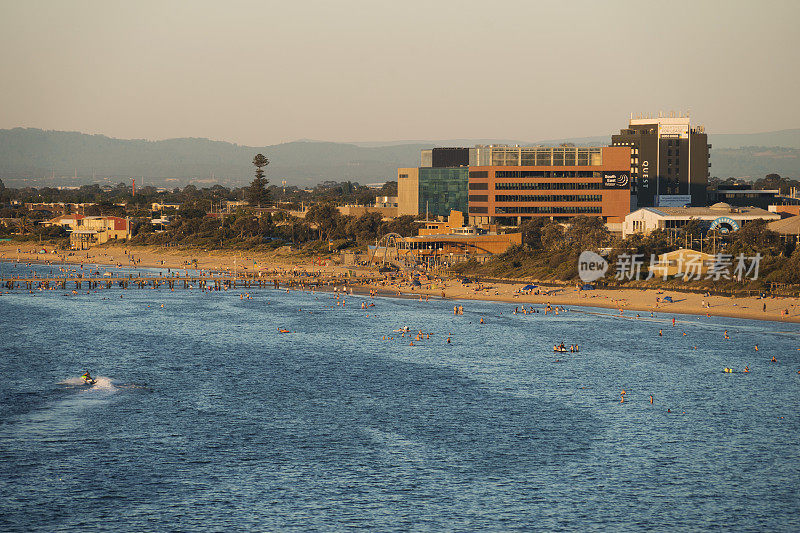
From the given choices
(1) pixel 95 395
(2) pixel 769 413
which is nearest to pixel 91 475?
(1) pixel 95 395

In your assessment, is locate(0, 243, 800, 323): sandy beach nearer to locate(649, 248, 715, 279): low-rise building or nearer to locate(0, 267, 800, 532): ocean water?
locate(649, 248, 715, 279): low-rise building

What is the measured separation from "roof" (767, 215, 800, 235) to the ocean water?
52230 millimetres

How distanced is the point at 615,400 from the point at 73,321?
91929 millimetres

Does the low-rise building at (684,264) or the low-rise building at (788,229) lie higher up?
the low-rise building at (788,229)

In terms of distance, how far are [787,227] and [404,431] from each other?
124725mm

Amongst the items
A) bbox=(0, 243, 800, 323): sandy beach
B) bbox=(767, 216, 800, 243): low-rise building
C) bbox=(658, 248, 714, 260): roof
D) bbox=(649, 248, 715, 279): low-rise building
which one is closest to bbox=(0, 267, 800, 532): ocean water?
bbox=(0, 243, 800, 323): sandy beach

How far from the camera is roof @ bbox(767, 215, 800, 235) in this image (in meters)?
164

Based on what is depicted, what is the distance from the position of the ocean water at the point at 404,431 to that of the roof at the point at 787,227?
52230mm

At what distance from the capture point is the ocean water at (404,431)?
52.2 m

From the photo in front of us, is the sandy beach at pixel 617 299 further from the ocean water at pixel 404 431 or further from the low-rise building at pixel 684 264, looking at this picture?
the ocean water at pixel 404 431

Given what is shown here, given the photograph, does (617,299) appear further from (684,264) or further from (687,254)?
(687,254)

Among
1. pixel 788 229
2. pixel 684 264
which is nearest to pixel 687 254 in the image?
pixel 684 264

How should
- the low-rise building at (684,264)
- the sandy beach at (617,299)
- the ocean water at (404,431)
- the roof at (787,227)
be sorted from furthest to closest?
the roof at (787,227)
the low-rise building at (684,264)
the sandy beach at (617,299)
the ocean water at (404,431)

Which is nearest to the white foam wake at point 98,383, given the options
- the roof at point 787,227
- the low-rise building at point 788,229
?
the low-rise building at point 788,229
